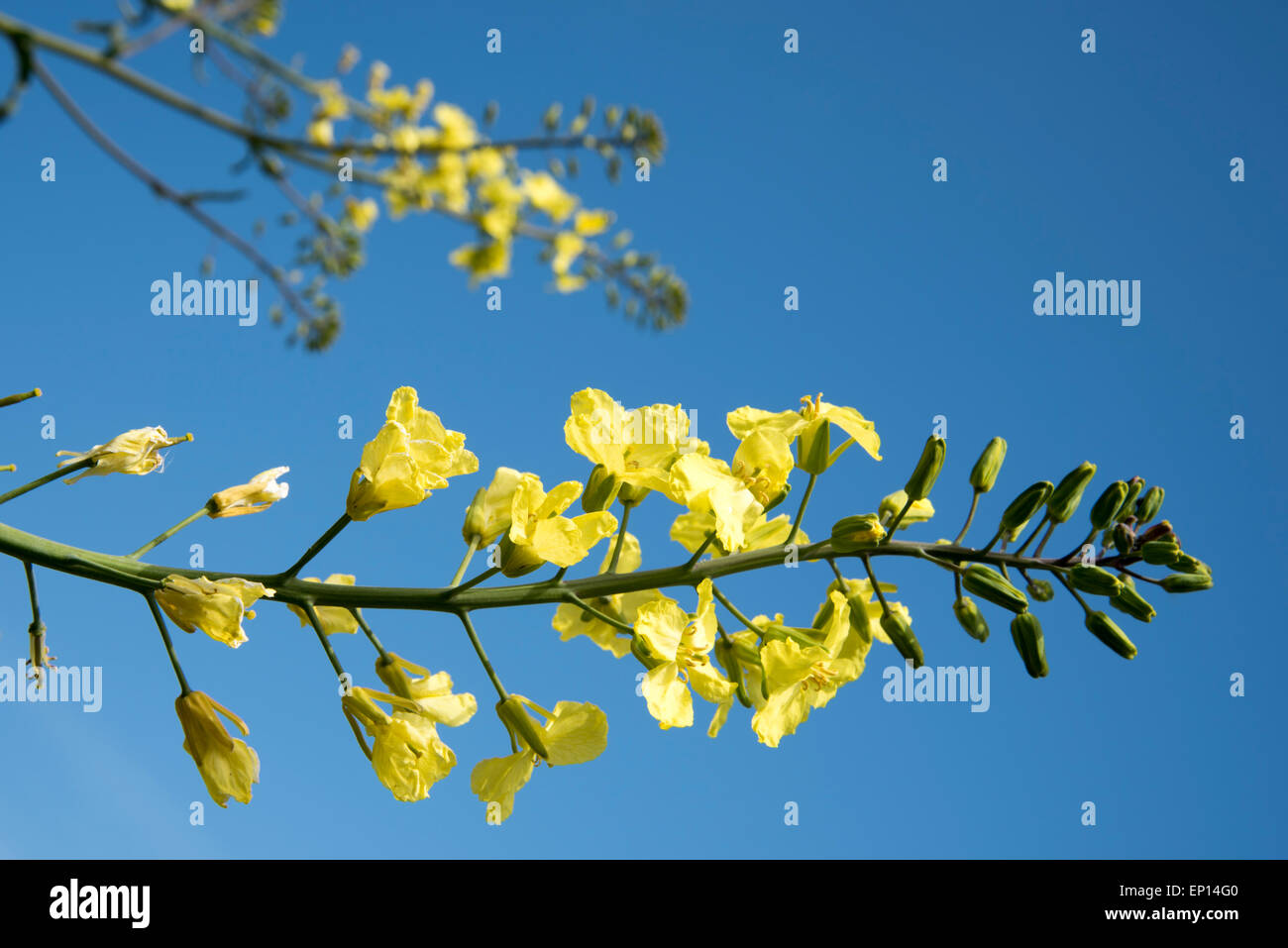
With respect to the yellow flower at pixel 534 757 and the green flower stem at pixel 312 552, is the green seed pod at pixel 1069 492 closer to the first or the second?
the yellow flower at pixel 534 757

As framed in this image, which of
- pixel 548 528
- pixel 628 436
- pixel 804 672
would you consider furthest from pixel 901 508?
pixel 548 528

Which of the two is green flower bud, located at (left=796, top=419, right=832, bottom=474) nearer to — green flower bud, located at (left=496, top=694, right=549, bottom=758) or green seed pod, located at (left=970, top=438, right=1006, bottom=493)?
green seed pod, located at (left=970, top=438, right=1006, bottom=493)

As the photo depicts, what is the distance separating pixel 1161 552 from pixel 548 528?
107 cm

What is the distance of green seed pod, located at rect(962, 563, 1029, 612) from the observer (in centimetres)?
154

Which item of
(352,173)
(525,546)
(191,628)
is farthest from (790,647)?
(352,173)

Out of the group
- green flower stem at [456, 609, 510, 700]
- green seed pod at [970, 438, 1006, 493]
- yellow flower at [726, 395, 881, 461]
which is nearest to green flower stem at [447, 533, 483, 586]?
green flower stem at [456, 609, 510, 700]

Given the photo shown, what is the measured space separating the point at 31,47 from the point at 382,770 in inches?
57.8

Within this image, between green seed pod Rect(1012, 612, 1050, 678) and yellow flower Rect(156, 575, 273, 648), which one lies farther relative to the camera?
green seed pod Rect(1012, 612, 1050, 678)

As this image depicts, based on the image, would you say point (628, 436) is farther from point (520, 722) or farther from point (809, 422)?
point (520, 722)

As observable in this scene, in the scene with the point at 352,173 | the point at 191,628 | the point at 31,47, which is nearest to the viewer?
the point at 191,628

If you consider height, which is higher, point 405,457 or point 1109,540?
point 405,457

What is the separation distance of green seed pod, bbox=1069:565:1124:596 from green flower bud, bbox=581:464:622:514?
82 cm
